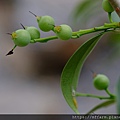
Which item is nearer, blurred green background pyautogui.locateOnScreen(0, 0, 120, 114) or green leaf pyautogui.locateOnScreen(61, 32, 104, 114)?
green leaf pyautogui.locateOnScreen(61, 32, 104, 114)

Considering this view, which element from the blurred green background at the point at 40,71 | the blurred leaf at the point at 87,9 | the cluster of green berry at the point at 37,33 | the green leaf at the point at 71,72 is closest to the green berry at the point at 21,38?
the cluster of green berry at the point at 37,33

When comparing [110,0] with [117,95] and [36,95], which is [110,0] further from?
[36,95]

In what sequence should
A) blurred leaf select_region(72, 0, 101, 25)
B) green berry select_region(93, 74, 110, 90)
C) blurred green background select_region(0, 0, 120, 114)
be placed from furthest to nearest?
blurred green background select_region(0, 0, 120, 114) < blurred leaf select_region(72, 0, 101, 25) < green berry select_region(93, 74, 110, 90)

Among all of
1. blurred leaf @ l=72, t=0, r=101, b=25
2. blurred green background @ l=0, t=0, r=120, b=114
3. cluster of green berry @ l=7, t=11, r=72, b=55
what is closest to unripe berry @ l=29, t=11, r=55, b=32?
cluster of green berry @ l=7, t=11, r=72, b=55

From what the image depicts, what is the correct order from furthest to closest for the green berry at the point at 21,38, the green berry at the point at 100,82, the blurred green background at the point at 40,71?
the blurred green background at the point at 40,71 → the green berry at the point at 100,82 → the green berry at the point at 21,38

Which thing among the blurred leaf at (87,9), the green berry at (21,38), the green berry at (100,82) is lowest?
the green berry at (100,82)

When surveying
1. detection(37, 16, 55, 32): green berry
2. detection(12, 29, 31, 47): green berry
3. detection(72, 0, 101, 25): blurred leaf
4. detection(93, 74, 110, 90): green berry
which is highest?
detection(72, 0, 101, 25): blurred leaf

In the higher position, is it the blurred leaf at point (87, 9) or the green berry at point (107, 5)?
the blurred leaf at point (87, 9)

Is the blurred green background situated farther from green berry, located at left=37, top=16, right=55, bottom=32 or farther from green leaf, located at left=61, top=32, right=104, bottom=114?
green berry, located at left=37, top=16, right=55, bottom=32

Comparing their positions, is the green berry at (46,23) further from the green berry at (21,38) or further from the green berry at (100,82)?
the green berry at (100,82)

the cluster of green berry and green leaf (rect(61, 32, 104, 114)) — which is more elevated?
the cluster of green berry

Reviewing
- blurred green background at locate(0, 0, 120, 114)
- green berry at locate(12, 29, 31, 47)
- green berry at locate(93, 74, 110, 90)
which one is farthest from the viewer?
blurred green background at locate(0, 0, 120, 114)

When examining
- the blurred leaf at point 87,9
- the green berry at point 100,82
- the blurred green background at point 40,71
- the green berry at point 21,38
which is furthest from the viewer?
the blurred green background at point 40,71

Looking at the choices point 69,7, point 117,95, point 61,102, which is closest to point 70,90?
point 117,95
